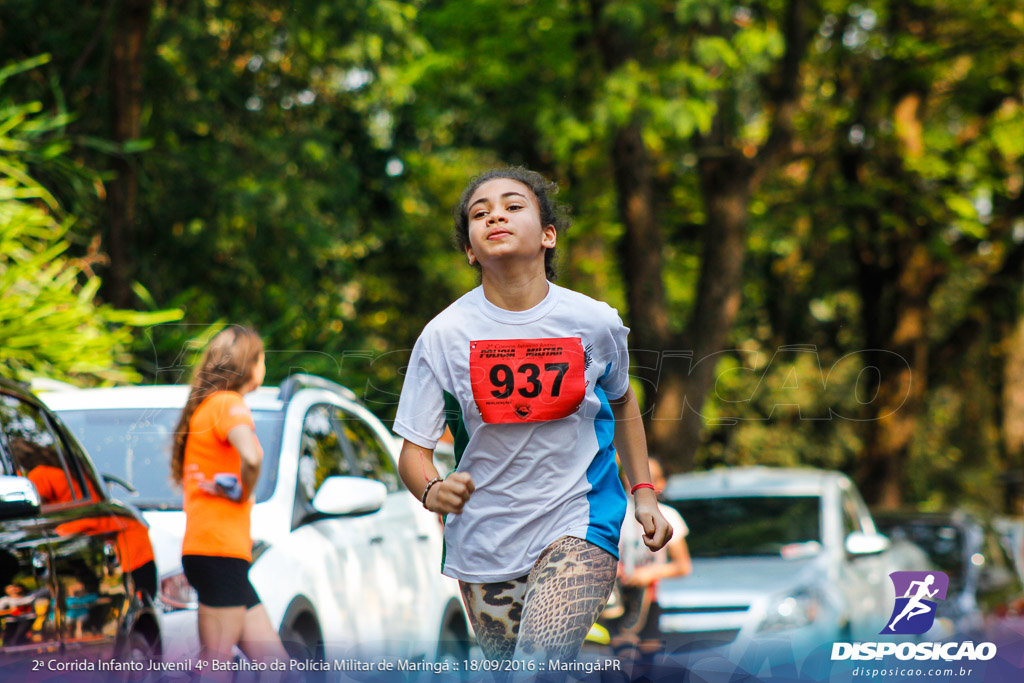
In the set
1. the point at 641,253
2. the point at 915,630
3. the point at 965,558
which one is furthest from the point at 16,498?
the point at 965,558

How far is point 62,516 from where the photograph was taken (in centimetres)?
376

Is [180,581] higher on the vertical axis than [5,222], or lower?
lower

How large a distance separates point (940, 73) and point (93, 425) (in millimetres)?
12813

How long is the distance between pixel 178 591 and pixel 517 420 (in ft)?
6.33

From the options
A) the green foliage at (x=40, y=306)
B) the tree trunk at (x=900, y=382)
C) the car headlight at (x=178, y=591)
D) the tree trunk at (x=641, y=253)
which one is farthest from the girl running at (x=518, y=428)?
the tree trunk at (x=900, y=382)

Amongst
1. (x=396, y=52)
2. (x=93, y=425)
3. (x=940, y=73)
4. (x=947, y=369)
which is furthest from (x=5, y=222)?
(x=947, y=369)

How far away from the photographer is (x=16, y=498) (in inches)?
127

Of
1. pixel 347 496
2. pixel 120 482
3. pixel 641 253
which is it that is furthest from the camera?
pixel 641 253

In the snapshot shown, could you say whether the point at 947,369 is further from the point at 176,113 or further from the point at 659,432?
the point at 176,113

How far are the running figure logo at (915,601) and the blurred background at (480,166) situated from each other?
4.10 meters

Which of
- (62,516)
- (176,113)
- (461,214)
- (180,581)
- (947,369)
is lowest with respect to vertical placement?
(947,369)

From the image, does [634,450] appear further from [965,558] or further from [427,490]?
[965,558]

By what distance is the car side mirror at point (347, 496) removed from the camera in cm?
450

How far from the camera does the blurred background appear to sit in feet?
33.0
